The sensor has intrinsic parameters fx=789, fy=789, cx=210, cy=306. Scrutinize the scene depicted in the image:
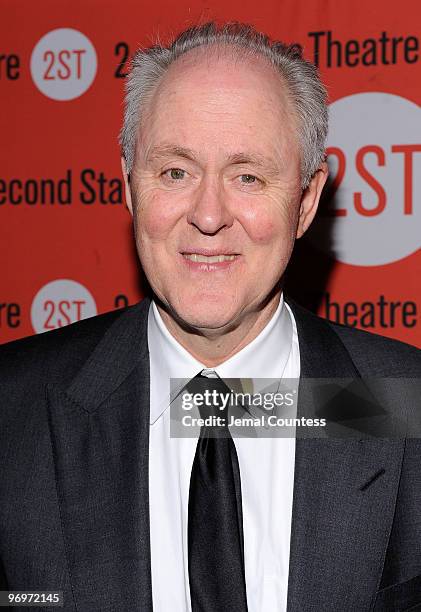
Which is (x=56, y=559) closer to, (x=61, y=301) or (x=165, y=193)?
(x=165, y=193)

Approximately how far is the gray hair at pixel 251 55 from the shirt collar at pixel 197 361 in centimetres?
35

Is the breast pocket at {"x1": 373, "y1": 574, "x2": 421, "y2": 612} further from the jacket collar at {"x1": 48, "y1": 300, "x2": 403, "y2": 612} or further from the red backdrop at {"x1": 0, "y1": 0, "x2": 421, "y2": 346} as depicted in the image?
the red backdrop at {"x1": 0, "y1": 0, "x2": 421, "y2": 346}

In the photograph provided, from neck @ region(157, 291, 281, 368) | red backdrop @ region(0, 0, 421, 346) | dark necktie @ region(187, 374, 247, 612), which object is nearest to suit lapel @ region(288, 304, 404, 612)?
dark necktie @ region(187, 374, 247, 612)

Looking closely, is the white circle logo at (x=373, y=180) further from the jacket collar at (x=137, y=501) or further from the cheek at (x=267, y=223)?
the jacket collar at (x=137, y=501)

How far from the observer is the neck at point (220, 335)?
1.71m

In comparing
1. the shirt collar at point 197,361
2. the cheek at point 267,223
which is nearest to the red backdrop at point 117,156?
the shirt collar at point 197,361

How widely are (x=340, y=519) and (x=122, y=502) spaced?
16.9 inches

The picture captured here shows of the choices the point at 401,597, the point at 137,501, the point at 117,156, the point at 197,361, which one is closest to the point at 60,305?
the point at 117,156

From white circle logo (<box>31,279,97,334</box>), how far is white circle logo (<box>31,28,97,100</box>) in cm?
61

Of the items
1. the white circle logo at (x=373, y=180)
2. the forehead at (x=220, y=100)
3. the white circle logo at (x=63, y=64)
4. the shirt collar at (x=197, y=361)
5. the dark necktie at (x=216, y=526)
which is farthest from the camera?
the white circle logo at (x=63, y=64)

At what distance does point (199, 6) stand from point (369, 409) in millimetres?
1399

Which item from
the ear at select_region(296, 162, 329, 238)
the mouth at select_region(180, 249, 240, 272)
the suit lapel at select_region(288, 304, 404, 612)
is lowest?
the suit lapel at select_region(288, 304, 404, 612)

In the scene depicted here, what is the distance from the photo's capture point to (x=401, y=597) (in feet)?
5.16

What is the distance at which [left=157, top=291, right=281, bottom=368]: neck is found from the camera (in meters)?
1.71
